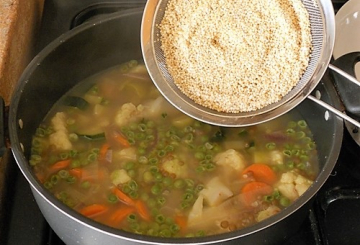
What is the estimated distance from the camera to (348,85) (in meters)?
1.30

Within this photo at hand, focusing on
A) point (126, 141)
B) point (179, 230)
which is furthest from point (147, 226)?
point (126, 141)

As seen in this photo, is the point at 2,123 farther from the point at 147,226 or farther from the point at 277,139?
the point at 277,139

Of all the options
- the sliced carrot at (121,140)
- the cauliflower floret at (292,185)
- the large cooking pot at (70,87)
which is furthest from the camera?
the sliced carrot at (121,140)

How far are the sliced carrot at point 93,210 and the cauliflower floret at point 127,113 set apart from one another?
0.28 m

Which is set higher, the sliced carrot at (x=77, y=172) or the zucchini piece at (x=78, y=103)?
the zucchini piece at (x=78, y=103)

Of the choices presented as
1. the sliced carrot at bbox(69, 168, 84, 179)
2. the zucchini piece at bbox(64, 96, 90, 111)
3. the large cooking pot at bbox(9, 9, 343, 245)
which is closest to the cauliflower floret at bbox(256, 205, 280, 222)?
the large cooking pot at bbox(9, 9, 343, 245)

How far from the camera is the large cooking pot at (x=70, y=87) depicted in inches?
40.1

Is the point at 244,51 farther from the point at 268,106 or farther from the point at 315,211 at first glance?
the point at 315,211

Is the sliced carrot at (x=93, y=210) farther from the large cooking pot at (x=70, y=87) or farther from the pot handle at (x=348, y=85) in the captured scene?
the pot handle at (x=348, y=85)

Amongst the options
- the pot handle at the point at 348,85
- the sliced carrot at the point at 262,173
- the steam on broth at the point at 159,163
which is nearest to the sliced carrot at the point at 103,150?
the steam on broth at the point at 159,163

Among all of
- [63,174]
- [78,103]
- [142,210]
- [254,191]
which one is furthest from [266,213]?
[78,103]

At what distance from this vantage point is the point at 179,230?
4.09 feet

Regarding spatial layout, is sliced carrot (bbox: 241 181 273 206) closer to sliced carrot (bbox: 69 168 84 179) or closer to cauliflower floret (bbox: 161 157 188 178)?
cauliflower floret (bbox: 161 157 188 178)

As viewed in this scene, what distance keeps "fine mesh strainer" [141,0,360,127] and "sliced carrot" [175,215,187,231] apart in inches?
9.2
